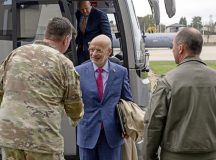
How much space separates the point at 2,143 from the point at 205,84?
60.6 inches

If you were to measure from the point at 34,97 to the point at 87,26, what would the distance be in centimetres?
268

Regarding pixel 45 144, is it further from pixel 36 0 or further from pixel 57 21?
pixel 36 0

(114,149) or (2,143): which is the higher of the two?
(2,143)

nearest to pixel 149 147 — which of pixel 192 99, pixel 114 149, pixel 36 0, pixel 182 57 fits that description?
pixel 192 99

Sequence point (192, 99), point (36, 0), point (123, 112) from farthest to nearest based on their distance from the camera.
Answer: point (36, 0)
point (123, 112)
point (192, 99)

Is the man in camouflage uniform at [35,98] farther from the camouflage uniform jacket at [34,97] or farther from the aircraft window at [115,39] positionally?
the aircraft window at [115,39]

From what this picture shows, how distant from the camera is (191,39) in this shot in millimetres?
3252

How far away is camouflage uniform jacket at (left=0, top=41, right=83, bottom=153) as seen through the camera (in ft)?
10.7

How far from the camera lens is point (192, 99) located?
10.5ft

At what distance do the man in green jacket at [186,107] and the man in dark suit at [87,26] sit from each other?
2.54 meters

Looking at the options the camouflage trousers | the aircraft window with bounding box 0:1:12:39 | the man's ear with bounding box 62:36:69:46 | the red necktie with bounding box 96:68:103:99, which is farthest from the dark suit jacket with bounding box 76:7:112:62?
the camouflage trousers

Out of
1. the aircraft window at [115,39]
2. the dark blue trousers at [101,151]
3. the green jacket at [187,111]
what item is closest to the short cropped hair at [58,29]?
the green jacket at [187,111]

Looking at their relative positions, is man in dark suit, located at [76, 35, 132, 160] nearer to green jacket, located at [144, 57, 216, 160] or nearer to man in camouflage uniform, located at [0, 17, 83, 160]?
man in camouflage uniform, located at [0, 17, 83, 160]

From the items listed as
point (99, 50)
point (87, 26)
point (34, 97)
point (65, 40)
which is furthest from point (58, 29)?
point (87, 26)
